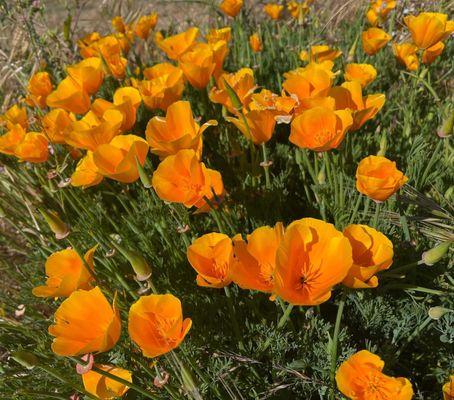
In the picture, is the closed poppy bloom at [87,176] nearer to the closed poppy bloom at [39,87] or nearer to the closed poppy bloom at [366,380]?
the closed poppy bloom at [39,87]

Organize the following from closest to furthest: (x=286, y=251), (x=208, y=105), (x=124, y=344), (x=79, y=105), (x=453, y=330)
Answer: (x=286, y=251)
(x=453, y=330)
(x=124, y=344)
(x=79, y=105)
(x=208, y=105)

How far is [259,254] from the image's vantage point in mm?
1266

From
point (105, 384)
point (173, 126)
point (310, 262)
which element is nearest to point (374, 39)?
point (173, 126)

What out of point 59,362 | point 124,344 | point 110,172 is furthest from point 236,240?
point 59,362

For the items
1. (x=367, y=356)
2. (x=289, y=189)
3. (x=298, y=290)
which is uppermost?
(x=298, y=290)

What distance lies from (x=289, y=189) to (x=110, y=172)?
1025 mm

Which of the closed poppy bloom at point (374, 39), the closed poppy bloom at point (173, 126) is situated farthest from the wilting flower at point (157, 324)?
the closed poppy bloom at point (374, 39)

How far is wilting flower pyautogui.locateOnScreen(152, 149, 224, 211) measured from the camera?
1.44 meters

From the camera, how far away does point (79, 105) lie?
207 cm

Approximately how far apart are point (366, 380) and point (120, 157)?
1.08m

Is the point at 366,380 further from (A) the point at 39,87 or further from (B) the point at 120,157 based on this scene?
(A) the point at 39,87

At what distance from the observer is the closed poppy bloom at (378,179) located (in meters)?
1.34

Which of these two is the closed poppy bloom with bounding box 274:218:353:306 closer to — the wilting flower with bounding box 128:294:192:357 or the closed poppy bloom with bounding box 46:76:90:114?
the wilting flower with bounding box 128:294:192:357

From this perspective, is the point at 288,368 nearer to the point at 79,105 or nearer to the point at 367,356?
the point at 367,356
